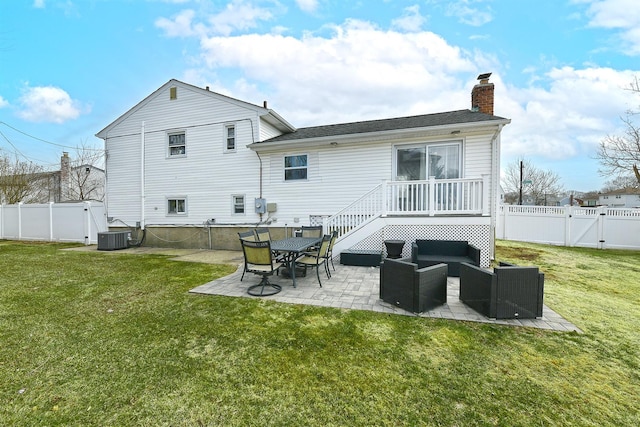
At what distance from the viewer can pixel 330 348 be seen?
2930 millimetres

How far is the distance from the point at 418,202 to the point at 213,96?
922 cm

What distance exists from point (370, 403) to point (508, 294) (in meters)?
2.74

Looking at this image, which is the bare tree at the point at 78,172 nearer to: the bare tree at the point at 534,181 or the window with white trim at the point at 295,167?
the window with white trim at the point at 295,167

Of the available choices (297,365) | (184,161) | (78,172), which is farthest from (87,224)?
(297,365)

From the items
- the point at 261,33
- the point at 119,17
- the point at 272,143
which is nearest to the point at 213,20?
the point at 261,33

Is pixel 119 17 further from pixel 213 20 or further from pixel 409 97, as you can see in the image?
pixel 409 97

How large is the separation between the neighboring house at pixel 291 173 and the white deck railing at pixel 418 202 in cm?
3

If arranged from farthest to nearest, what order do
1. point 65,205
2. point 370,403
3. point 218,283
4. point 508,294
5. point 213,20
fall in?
point 65,205, point 213,20, point 218,283, point 508,294, point 370,403

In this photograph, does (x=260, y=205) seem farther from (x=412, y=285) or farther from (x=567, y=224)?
(x=567, y=224)

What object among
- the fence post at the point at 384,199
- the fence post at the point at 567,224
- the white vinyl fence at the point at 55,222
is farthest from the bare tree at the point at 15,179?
the fence post at the point at 567,224


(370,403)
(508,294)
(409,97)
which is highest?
(409,97)

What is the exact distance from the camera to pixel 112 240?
35.0ft

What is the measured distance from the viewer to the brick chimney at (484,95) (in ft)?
29.9

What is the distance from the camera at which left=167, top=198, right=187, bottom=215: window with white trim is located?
11.3 metres
